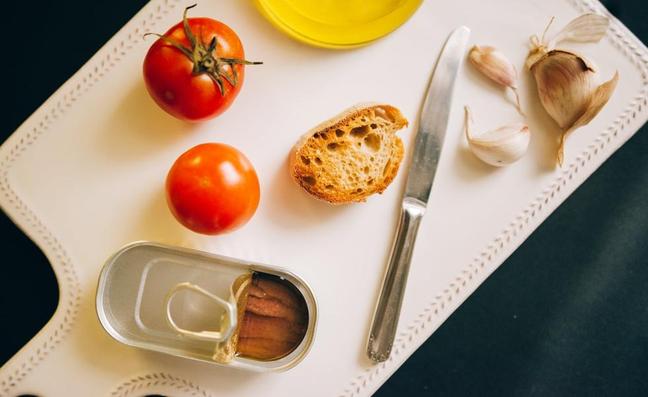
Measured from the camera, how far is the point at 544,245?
4.72 ft

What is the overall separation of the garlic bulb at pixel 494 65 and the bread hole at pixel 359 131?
0.85 feet

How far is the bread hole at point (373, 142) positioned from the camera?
96cm

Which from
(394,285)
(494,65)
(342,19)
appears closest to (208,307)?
(394,285)

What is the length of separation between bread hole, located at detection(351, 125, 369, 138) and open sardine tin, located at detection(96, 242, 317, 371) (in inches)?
11.2

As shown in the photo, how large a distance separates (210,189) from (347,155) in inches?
10.1

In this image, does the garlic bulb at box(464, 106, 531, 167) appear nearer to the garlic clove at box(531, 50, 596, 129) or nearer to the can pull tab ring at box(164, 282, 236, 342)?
the garlic clove at box(531, 50, 596, 129)

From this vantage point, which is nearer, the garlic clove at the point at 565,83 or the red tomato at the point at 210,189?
the red tomato at the point at 210,189

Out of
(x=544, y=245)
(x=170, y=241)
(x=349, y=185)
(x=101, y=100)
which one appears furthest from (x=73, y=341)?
(x=544, y=245)

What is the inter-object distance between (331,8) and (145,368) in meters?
0.76

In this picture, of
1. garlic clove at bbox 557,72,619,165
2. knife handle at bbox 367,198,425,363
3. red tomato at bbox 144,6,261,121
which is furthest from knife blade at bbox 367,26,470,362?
red tomato at bbox 144,6,261,121

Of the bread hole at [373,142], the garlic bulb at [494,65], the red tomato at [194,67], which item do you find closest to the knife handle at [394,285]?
the bread hole at [373,142]

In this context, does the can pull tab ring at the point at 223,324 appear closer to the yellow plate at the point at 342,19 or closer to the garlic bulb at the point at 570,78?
the yellow plate at the point at 342,19

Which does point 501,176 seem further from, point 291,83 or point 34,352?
point 34,352

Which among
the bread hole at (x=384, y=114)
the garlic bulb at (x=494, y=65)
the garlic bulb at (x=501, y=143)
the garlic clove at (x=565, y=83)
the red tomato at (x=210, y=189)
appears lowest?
the red tomato at (x=210, y=189)
